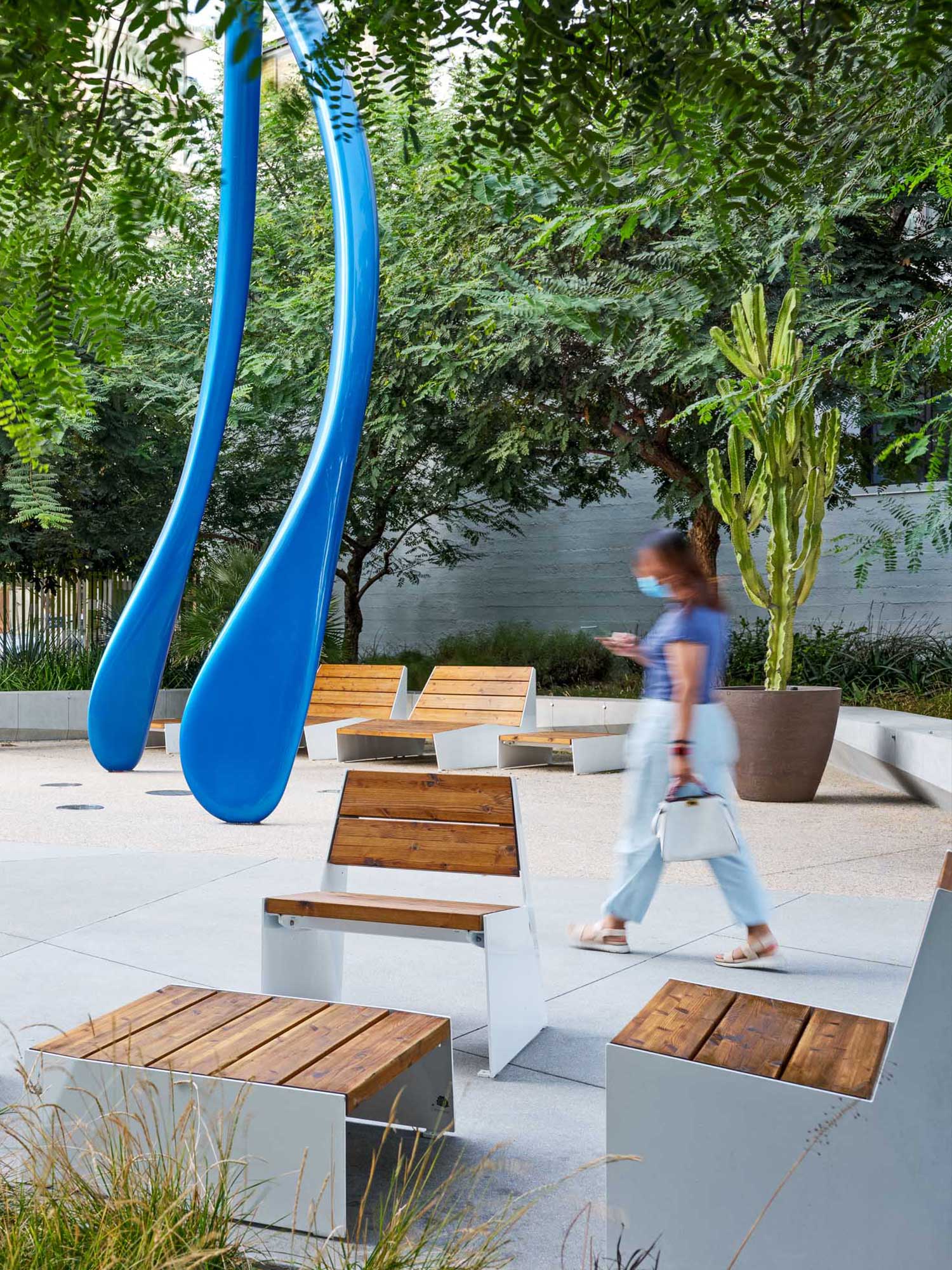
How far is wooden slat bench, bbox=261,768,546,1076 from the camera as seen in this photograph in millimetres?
3781

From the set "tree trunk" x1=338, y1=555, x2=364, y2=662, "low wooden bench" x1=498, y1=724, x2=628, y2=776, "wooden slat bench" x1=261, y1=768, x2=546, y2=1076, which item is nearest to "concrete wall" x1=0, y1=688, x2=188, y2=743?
"tree trunk" x1=338, y1=555, x2=364, y2=662

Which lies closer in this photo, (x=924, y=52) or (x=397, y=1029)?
(x=924, y=52)

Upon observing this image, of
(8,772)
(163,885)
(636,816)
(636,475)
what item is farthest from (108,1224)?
(636,475)

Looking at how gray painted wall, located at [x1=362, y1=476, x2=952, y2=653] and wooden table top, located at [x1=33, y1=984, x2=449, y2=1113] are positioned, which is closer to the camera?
wooden table top, located at [x1=33, y1=984, x2=449, y2=1113]

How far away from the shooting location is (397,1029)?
299 cm

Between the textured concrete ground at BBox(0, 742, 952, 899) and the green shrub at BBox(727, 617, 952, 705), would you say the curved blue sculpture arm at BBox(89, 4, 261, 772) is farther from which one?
the green shrub at BBox(727, 617, 952, 705)

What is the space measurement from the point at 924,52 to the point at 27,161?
1010mm

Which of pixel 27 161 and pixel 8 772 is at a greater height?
pixel 27 161

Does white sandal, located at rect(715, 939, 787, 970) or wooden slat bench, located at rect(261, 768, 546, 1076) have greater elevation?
wooden slat bench, located at rect(261, 768, 546, 1076)

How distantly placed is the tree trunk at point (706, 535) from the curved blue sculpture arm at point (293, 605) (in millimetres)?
6799

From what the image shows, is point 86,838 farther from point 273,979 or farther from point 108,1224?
point 108,1224

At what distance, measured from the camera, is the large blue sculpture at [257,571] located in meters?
7.68

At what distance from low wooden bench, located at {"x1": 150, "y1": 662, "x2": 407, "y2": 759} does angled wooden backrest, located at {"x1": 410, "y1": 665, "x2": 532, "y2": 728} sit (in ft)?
1.61

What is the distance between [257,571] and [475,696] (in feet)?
18.3
